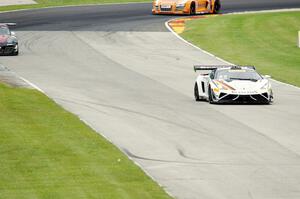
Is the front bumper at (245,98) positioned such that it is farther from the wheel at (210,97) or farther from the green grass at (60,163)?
the green grass at (60,163)

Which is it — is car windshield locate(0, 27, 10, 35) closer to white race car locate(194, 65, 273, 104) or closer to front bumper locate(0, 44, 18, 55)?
front bumper locate(0, 44, 18, 55)

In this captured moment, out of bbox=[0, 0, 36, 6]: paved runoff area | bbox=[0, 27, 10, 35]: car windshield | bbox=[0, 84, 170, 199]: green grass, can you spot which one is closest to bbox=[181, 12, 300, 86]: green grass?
bbox=[0, 27, 10, 35]: car windshield

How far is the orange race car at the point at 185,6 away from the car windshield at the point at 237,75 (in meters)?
29.6

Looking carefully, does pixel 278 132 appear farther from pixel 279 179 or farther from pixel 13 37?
pixel 13 37

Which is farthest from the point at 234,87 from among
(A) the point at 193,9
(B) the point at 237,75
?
(A) the point at 193,9

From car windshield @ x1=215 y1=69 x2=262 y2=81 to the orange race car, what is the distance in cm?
2963

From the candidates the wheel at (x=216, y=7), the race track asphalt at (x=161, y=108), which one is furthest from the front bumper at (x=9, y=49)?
the wheel at (x=216, y=7)

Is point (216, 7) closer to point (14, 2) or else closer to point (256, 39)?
point (256, 39)

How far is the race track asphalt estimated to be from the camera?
61.4 feet

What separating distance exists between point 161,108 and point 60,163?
1001 cm

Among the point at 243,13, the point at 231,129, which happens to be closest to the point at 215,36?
the point at 243,13

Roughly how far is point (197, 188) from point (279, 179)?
1712 millimetres

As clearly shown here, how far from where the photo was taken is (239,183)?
702 inches

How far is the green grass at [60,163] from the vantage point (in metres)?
16.7
